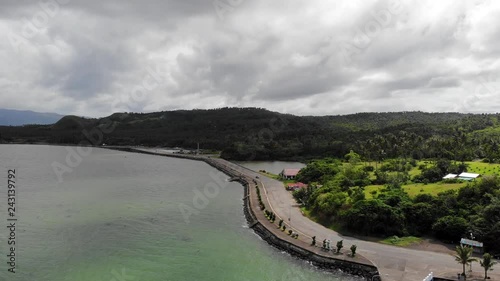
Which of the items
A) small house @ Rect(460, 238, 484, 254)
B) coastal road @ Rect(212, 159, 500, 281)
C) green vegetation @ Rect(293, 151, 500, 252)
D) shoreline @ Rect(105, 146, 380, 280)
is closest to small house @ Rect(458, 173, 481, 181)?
green vegetation @ Rect(293, 151, 500, 252)

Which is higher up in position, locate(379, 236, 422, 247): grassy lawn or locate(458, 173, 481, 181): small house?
locate(458, 173, 481, 181): small house

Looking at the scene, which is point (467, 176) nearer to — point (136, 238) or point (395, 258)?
point (395, 258)

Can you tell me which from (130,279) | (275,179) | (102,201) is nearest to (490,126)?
(275,179)

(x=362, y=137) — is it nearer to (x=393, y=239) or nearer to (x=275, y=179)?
(x=275, y=179)

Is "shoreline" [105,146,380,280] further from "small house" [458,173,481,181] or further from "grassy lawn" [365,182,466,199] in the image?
"small house" [458,173,481,181]

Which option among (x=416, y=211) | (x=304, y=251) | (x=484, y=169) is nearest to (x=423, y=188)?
(x=416, y=211)

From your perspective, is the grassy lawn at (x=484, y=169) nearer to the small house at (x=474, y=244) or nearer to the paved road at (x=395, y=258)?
the small house at (x=474, y=244)
